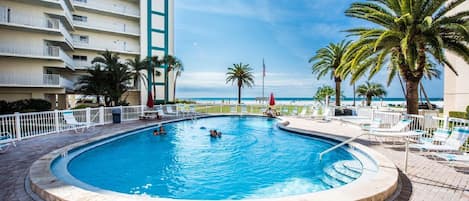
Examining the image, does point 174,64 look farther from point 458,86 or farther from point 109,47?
point 458,86

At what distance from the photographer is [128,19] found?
30.7 metres

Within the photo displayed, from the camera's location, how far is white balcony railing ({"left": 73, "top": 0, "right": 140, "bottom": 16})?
2719 cm

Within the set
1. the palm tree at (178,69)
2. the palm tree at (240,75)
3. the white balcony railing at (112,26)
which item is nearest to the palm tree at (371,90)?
the palm tree at (240,75)

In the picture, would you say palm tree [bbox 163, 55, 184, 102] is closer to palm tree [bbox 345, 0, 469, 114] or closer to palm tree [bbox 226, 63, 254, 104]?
palm tree [bbox 226, 63, 254, 104]

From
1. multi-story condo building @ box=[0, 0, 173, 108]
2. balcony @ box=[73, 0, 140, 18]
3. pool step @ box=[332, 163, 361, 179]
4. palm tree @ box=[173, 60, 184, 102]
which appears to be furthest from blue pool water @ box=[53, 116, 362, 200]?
balcony @ box=[73, 0, 140, 18]

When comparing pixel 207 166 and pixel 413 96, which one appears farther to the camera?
pixel 413 96

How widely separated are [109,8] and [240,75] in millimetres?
18657

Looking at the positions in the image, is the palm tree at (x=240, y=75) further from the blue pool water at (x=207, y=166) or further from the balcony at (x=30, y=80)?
the blue pool water at (x=207, y=166)

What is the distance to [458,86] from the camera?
13.9 meters

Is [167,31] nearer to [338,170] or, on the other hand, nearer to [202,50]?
[202,50]

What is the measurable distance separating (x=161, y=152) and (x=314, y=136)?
673 centimetres

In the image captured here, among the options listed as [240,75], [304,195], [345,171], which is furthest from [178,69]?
[304,195]

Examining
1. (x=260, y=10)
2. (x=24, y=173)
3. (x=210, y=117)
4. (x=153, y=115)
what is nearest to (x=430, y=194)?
(x=24, y=173)

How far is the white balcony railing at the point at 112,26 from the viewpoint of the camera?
2742cm
